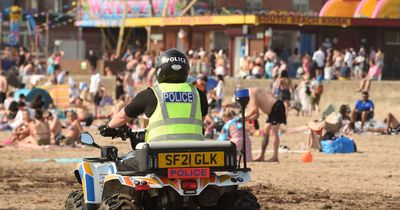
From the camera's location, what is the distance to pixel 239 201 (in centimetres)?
725

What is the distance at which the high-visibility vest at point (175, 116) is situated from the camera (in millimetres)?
7320

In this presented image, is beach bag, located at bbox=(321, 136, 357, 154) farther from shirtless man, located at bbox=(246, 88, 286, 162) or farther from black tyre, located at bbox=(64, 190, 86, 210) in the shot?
black tyre, located at bbox=(64, 190, 86, 210)

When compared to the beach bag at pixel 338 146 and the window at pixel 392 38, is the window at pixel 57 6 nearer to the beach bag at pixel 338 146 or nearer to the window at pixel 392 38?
the window at pixel 392 38

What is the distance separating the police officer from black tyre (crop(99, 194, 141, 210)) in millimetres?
515

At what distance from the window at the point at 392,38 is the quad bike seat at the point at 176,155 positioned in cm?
3904

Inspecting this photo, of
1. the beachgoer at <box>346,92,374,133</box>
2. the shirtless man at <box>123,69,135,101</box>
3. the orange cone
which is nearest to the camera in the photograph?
the orange cone

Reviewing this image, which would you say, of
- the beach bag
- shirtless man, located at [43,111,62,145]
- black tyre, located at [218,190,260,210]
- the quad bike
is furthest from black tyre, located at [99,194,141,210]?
shirtless man, located at [43,111,62,145]

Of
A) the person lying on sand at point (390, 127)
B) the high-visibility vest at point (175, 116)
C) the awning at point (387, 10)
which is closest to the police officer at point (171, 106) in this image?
the high-visibility vest at point (175, 116)

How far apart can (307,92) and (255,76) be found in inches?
209

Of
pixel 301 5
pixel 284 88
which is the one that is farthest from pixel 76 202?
pixel 301 5

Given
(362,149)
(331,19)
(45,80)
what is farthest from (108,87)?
(362,149)

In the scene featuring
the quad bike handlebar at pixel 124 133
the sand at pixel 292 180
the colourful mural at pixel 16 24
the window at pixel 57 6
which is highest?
the window at pixel 57 6

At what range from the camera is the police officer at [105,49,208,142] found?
288 inches

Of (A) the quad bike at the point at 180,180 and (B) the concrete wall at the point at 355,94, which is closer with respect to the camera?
(A) the quad bike at the point at 180,180
